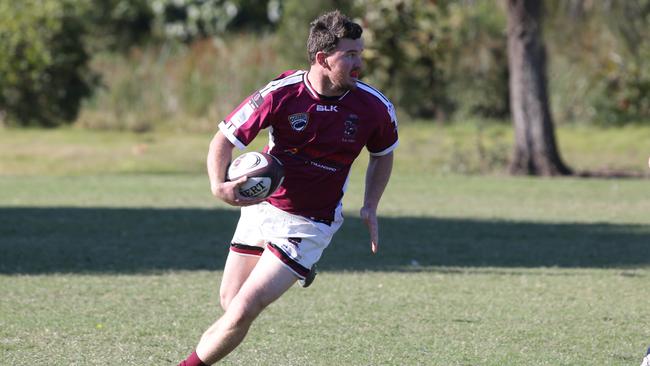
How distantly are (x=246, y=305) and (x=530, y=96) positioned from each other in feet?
57.9

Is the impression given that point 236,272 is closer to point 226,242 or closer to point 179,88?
point 226,242

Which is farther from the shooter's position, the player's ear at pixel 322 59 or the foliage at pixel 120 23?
the foliage at pixel 120 23

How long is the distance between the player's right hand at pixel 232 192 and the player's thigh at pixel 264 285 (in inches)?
15.2

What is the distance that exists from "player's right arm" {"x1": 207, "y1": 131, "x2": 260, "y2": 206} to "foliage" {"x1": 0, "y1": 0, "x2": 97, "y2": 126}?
2211 cm

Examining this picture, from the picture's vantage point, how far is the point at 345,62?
6242 millimetres

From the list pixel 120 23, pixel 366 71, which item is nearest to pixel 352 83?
pixel 366 71

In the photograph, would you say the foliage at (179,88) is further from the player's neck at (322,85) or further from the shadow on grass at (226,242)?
the player's neck at (322,85)

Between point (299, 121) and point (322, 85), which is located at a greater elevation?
point (322, 85)

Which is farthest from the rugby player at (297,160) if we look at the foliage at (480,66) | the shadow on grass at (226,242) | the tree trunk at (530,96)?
the foliage at (480,66)

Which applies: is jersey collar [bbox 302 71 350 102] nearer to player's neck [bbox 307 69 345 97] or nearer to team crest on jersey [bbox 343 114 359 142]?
player's neck [bbox 307 69 345 97]

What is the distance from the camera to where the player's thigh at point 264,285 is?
606cm

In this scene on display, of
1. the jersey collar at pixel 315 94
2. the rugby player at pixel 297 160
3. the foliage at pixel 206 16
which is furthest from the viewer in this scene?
the foliage at pixel 206 16

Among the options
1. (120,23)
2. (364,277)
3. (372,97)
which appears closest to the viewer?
(372,97)

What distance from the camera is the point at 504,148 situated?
24531 millimetres
